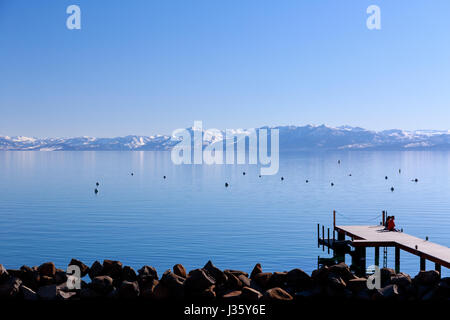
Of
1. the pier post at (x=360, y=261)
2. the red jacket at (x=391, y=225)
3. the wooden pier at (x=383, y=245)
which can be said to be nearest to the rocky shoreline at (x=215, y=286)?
the wooden pier at (x=383, y=245)

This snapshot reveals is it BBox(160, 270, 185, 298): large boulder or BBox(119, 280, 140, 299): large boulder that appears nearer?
BBox(160, 270, 185, 298): large boulder

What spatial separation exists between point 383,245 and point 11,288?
25.7 meters

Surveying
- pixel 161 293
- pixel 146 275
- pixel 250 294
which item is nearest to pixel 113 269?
pixel 146 275

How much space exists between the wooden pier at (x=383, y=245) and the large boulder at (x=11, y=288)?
23.7m

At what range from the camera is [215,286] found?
25.9 m

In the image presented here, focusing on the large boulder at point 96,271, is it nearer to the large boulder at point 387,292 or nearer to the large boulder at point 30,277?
the large boulder at point 30,277

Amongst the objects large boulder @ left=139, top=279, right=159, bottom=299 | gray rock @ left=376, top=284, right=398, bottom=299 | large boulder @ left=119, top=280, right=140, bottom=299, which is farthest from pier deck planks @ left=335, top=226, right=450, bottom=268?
large boulder @ left=119, top=280, right=140, bottom=299

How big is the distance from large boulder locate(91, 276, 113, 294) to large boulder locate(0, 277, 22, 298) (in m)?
3.60

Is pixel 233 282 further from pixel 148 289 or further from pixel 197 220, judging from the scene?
pixel 197 220

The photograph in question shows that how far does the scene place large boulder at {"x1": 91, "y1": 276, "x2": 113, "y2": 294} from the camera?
82.7 ft

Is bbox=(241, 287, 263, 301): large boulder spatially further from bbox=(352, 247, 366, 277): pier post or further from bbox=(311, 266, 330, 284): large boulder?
bbox=(352, 247, 366, 277): pier post

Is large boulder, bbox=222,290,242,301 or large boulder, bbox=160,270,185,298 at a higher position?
large boulder, bbox=160,270,185,298
